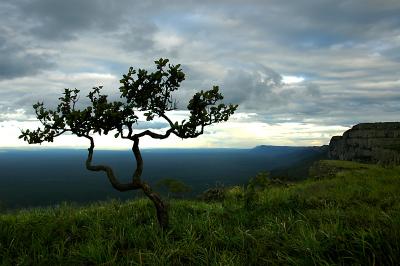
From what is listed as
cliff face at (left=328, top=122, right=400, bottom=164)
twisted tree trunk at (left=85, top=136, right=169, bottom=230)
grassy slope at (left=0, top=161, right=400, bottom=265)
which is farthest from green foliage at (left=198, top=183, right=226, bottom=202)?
cliff face at (left=328, top=122, right=400, bottom=164)

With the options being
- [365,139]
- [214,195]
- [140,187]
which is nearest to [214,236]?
[140,187]

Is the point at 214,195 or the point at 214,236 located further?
the point at 214,195

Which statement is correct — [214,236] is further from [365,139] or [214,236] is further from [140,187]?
[365,139]

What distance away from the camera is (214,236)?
11.1m

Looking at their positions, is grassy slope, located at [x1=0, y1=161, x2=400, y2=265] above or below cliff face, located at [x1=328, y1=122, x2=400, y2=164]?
below

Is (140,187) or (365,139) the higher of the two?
(365,139)

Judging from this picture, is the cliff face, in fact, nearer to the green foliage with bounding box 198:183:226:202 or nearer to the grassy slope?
the green foliage with bounding box 198:183:226:202

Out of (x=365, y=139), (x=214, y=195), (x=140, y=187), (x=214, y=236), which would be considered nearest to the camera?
(x=214, y=236)

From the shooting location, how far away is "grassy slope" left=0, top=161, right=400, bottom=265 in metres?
8.21

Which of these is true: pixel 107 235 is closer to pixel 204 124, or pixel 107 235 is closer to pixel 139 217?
pixel 139 217

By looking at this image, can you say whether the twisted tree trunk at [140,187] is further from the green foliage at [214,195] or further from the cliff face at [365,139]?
the cliff face at [365,139]

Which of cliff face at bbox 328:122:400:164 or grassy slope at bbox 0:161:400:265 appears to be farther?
cliff face at bbox 328:122:400:164

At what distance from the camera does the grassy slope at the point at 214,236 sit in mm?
8211

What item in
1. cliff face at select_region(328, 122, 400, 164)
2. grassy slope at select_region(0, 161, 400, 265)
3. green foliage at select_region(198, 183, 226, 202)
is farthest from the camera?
cliff face at select_region(328, 122, 400, 164)
